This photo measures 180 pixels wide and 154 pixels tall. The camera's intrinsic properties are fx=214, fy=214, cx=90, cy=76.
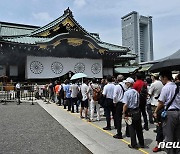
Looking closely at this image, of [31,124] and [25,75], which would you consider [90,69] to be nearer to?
[25,75]

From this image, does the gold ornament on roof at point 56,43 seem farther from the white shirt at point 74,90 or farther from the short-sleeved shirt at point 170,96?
the short-sleeved shirt at point 170,96

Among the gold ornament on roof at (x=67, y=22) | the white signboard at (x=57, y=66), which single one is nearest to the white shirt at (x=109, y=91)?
the white signboard at (x=57, y=66)

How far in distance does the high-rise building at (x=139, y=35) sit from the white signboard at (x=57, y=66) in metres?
39.5

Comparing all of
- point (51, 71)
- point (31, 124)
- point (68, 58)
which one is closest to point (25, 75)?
point (51, 71)

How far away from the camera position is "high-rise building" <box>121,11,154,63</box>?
6325 cm

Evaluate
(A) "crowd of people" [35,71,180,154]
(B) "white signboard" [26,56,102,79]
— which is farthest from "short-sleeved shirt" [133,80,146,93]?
(B) "white signboard" [26,56,102,79]

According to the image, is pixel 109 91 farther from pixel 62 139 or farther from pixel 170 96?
pixel 170 96

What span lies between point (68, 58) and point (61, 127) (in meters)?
15.1

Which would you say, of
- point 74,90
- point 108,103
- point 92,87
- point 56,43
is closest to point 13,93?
point 56,43

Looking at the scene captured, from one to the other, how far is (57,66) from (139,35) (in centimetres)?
4825

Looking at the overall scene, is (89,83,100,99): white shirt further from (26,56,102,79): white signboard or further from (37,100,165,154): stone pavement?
(26,56,102,79): white signboard

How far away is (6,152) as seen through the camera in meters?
5.07

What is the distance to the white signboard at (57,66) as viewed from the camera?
2059 cm

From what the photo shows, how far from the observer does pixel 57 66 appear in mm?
21875
